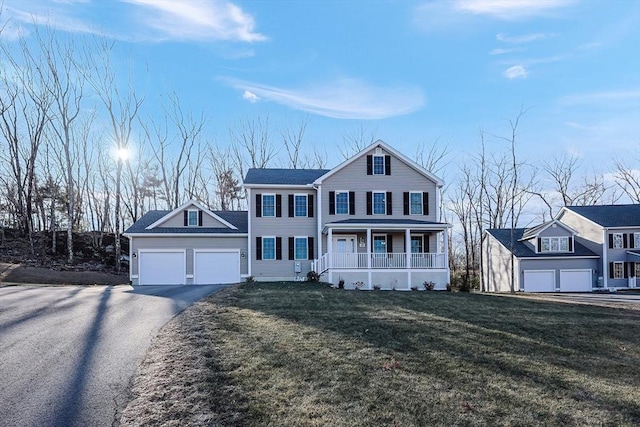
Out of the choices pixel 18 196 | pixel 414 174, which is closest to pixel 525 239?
pixel 414 174

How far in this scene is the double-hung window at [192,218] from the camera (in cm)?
2258

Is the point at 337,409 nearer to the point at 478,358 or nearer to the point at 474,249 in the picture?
the point at 478,358

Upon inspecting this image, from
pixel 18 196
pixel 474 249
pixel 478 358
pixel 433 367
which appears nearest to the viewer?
pixel 433 367

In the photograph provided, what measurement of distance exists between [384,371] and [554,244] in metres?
29.6

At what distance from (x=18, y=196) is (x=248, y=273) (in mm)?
22877

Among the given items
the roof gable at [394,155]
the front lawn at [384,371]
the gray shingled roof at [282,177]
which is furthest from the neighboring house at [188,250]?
the front lawn at [384,371]

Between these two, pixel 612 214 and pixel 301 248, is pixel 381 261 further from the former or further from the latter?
pixel 612 214

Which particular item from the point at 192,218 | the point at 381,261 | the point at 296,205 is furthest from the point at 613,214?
the point at 192,218

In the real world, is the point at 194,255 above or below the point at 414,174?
below

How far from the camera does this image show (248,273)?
22.2 meters

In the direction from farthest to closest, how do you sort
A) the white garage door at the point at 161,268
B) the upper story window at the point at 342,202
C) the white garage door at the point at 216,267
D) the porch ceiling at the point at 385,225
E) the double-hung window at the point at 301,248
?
the double-hung window at the point at 301,248 < the upper story window at the point at 342,202 < the white garage door at the point at 216,267 < the white garage door at the point at 161,268 < the porch ceiling at the point at 385,225

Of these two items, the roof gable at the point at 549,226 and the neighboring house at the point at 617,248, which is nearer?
the neighboring house at the point at 617,248

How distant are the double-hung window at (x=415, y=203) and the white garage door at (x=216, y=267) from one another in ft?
31.2

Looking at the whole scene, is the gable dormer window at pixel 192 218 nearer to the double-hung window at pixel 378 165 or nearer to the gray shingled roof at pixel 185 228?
the gray shingled roof at pixel 185 228
